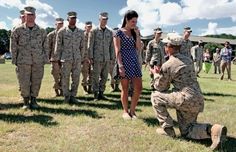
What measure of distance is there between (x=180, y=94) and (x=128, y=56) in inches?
81.4

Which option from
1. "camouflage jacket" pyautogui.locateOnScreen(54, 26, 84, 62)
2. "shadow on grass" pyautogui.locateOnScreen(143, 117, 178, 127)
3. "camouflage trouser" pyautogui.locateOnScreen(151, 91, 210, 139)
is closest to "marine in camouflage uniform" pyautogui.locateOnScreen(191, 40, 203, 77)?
"camouflage jacket" pyautogui.locateOnScreen(54, 26, 84, 62)

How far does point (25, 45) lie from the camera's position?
401 inches

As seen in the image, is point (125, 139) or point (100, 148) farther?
point (125, 139)

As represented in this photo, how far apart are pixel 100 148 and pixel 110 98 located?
6.15 metres

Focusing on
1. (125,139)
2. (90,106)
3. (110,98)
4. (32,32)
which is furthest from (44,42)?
(125,139)

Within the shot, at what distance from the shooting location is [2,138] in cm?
732

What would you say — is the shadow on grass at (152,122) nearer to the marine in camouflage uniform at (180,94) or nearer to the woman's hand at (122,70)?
the woman's hand at (122,70)

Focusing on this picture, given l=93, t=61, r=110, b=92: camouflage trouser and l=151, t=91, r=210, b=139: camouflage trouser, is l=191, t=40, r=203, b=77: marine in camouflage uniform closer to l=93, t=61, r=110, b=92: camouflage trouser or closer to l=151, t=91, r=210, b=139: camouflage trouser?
l=93, t=61, r=110, b=92: camouflage trouser

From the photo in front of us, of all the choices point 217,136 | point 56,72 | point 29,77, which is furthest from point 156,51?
point 217,136

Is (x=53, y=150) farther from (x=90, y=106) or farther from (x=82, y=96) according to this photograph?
(x=82, y=96)

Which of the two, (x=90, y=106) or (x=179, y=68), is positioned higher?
(x=179, y=68)

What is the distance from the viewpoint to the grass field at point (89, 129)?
685 cm

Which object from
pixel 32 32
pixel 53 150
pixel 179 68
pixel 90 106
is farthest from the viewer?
pixel 90 106

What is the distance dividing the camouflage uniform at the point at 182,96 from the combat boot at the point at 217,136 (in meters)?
0.23
